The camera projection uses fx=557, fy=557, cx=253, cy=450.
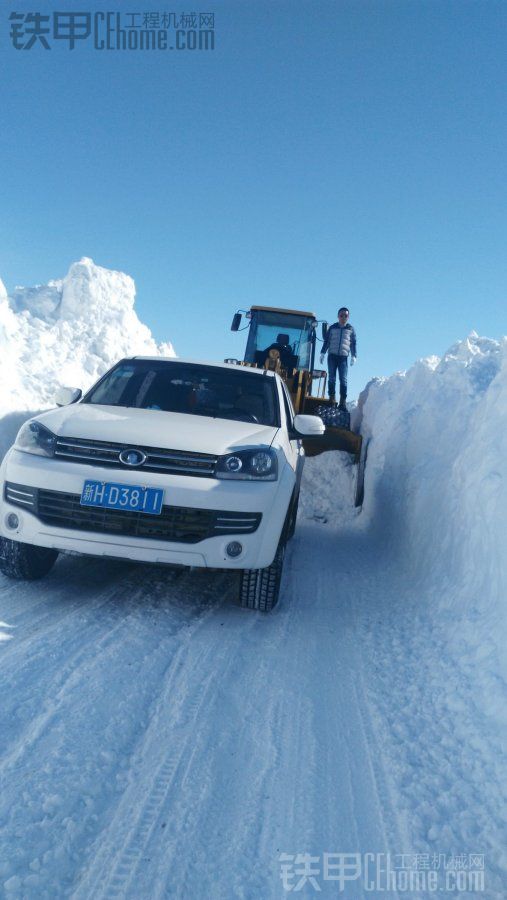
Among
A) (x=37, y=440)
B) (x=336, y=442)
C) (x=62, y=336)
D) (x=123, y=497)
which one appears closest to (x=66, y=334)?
(x=62, y=336)

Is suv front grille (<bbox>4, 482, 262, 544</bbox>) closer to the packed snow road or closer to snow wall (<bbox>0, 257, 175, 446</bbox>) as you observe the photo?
the packed snow road

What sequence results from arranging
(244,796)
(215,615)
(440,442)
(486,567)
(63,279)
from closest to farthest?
(244,796)
(486,567)
(215,615)
(440,442)
(63,279)

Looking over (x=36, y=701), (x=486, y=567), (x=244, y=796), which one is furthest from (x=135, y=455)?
(x=486, y=567)

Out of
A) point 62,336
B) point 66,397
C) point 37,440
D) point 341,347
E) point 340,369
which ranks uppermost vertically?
point 62,336

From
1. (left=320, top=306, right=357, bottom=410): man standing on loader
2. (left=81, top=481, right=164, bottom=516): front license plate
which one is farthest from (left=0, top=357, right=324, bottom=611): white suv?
(left=320, top=306, right=357, bottom=410): man standing on loader

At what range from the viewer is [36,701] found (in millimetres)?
2285

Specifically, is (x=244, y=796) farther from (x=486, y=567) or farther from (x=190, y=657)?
(x=486, y=567)

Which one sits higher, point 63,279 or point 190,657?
point 63,279

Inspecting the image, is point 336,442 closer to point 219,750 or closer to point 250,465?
point 250,465

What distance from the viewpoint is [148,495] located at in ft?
10.3

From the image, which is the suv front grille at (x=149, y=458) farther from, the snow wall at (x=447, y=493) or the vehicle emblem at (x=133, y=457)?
the snow wall at (x=447, y=493)

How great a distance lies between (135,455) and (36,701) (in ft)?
4.66

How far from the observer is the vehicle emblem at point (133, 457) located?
3.25 m

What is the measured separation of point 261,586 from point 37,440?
66.2 inches
